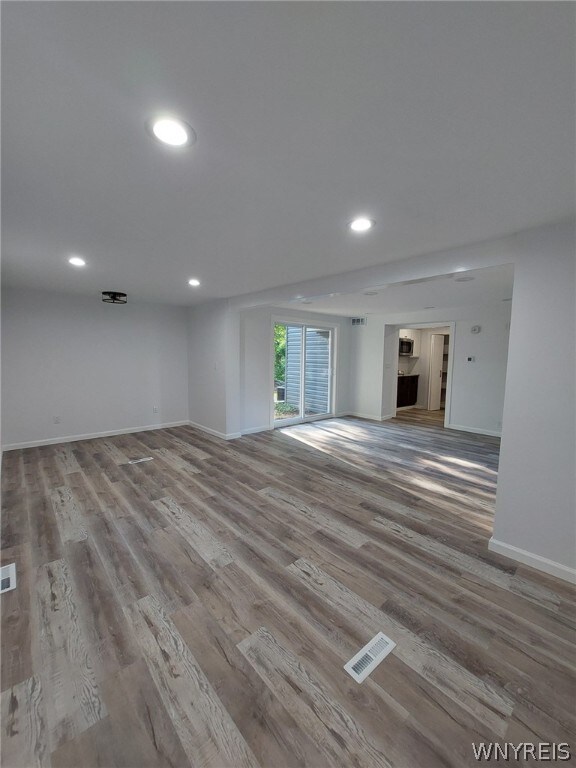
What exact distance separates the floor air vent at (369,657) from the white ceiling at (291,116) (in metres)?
2.35

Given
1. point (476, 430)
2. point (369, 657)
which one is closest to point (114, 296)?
point (369, 657)

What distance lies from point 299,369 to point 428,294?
2.97 metres

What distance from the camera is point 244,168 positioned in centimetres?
150

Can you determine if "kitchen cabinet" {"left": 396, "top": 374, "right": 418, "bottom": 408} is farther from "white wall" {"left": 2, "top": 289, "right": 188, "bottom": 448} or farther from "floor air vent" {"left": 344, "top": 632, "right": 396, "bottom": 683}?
"floor air vent" {"left": 344, "top": 632, "right": 396, "bottom": 683}

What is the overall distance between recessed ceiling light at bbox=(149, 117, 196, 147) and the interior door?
872 centimetres

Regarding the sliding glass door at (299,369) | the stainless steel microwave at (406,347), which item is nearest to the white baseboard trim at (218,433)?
the sliding glass door at (299,369)

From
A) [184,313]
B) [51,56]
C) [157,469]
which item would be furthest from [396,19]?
[184,313]

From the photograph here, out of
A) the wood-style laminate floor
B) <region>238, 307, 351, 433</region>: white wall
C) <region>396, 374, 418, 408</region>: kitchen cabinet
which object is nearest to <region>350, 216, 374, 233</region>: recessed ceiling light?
the wood-style laminate floor

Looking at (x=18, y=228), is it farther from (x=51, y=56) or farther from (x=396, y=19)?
(x=396, y=19)

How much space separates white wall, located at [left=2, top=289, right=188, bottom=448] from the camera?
14.9 feet

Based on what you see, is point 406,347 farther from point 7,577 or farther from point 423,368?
point 7,577

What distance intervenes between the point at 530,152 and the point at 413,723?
2.43 metres

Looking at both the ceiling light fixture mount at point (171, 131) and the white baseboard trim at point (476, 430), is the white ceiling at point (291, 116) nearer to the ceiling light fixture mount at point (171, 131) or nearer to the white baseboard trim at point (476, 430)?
the ceiling light fixture mount at point (171, 131)

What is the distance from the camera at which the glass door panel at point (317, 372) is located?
6.82 metres
